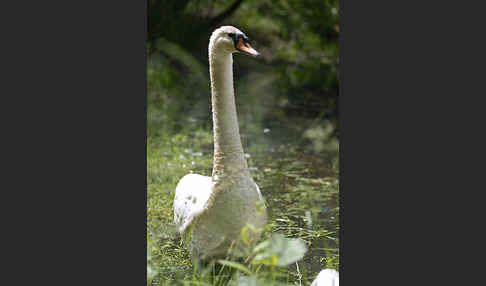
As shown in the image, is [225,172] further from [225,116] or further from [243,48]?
[243,48]

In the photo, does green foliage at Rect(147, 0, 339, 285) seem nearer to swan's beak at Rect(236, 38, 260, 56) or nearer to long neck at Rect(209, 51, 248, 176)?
long neck at Rect(209, 51, 248, 176)

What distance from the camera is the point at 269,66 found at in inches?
202

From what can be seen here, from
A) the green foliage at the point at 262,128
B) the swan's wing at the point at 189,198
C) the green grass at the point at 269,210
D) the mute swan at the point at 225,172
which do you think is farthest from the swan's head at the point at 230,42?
the green grass at the point at 269,210

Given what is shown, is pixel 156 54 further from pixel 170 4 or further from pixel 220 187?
pixel 220 187

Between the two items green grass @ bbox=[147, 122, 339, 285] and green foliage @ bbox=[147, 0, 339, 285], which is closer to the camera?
green grass @ bbox=[147, 122, 339, 285]

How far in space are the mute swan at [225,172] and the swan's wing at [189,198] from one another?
0.20 feet

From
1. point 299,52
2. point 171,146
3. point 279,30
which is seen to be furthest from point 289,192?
point 299,52

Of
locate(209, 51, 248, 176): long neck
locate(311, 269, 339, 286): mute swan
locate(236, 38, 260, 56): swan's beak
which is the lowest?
locate(311, 269, 339, 286): mute swan

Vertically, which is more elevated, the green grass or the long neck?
the long neck

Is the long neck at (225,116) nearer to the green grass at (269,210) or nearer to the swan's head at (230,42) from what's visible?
the swan's head at (230,42)

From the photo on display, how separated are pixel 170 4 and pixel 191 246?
1.39 meters

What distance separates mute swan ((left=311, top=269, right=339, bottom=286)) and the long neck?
2.03 ft

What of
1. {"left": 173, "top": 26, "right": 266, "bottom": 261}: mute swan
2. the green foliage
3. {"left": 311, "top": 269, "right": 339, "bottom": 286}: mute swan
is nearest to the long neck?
{"left": 173, "top": 26, "right": 266, "bottom": 261}: mute swan

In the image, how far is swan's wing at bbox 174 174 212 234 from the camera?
295 centimetres
